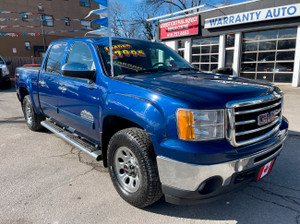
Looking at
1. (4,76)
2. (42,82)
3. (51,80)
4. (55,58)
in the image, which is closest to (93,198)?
(51,80)

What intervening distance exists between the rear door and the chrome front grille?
2748mm

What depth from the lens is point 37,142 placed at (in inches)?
173

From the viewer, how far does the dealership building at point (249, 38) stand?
1148cm

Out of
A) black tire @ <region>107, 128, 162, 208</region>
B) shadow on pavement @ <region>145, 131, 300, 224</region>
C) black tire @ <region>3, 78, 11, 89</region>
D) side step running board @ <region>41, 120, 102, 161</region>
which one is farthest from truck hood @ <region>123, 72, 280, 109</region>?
black tire @ <region>3, 78, 11, 89</region>

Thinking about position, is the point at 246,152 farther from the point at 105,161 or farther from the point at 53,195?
the point at 53,195

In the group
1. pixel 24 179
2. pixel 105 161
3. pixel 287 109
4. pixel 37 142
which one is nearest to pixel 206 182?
pixel 105 161

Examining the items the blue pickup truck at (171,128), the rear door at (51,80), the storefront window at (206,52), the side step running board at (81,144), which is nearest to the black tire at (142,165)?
the blue pickup truck at (171,128)

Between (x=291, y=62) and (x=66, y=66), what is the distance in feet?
40.9

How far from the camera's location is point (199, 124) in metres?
1.86

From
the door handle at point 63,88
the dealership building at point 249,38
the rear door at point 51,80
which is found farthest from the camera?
the dealership building at point 249,38

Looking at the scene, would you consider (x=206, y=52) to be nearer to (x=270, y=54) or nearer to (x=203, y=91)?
(x=270, y=54)

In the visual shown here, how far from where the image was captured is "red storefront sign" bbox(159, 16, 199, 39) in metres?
15.2

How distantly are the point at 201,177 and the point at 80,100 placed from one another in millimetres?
1885

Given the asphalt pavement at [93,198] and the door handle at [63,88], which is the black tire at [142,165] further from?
the door handle at [63,88]
